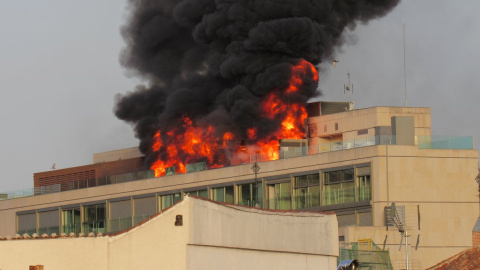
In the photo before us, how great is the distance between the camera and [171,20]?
10594cm

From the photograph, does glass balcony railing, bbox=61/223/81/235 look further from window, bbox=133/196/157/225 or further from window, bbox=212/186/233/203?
window, bbox=212/186/233/203

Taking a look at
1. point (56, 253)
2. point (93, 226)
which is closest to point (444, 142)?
point (93, 226)

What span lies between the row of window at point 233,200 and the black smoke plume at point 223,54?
8.74 metres

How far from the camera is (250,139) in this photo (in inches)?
3612

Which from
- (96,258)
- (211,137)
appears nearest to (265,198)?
(211,137)

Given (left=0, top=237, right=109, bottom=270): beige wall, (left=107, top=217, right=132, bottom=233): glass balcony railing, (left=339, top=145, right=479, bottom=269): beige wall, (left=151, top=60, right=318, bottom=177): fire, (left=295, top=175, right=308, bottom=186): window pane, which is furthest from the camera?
(left=151, top=60, right=318, bottom=177): fire

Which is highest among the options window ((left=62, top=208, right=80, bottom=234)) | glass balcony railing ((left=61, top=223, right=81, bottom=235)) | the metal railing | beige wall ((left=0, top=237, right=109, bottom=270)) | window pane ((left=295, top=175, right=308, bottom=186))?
the metal railing

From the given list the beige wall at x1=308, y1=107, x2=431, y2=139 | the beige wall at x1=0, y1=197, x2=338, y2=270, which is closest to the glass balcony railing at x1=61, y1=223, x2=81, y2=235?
the beige wall at x1=308, y1=107, x2=431, y2=139

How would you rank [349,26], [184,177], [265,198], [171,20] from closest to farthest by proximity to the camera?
1. [265,198]
2. [184,177]
3. [349,26]
4. [171,20]

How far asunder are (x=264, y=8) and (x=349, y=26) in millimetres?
10342

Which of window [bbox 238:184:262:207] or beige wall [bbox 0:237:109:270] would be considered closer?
beige wall [bbox 0:237:109:270]

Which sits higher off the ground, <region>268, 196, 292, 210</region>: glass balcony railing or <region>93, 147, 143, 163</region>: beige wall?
<region>93, 147, 143, 163</region>: beige wall

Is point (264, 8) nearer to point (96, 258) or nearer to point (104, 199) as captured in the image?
point (104, 199)

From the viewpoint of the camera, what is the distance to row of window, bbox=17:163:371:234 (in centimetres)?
7456
